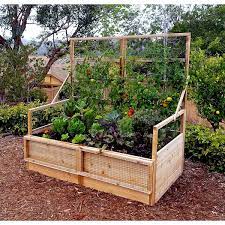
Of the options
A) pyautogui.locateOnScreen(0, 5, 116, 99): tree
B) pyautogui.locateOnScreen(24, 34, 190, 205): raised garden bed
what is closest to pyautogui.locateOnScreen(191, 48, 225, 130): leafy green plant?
pyautogui.locateOnScreen(24, 34, 190, 205): raised garden bed

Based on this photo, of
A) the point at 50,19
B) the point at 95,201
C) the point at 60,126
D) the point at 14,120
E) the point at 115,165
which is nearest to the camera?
the point at 95,201

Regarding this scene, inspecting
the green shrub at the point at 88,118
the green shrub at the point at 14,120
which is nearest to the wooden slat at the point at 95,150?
the green shrub at the point at 88,118

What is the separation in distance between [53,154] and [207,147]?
2.01 meters

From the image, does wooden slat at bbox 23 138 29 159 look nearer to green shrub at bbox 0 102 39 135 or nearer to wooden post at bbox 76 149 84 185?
wooden post at bbox 76 149 84 185

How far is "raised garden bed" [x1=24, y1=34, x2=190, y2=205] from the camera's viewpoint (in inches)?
125

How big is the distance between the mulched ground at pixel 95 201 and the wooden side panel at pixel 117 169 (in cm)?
21

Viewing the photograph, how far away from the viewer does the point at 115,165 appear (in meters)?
3.36

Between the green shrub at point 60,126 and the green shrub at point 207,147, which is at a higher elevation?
the green shrub at point 60,126

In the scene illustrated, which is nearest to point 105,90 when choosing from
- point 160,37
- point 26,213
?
point 160,37

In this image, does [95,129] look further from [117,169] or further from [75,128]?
[117,169]

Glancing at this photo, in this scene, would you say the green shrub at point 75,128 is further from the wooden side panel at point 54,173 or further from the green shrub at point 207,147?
the green shrub at point 207,147

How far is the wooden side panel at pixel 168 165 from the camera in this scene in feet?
10.6

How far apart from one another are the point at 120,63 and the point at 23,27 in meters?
6.16

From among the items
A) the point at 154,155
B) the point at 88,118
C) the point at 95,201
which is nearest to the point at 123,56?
the point at 88,118
